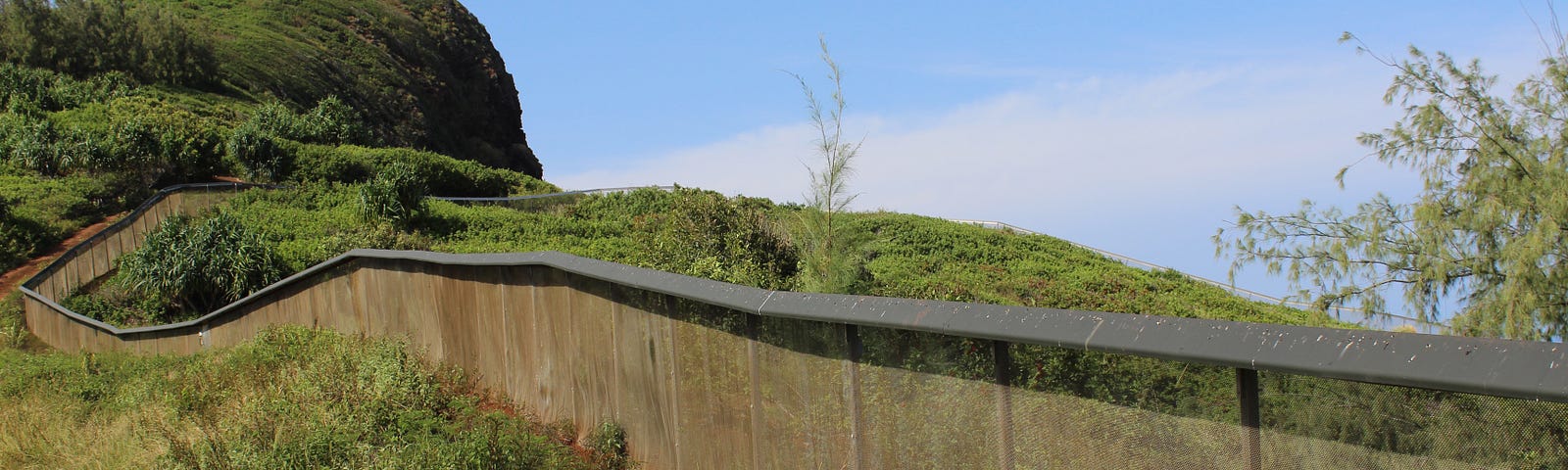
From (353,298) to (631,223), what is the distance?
14.6 metres

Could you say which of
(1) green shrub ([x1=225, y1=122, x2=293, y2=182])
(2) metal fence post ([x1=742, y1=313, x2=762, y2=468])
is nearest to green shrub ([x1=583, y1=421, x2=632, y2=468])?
(2) metal fence post ([x1=742, y1=313, x2=762, y2=468])

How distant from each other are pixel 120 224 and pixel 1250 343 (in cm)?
2336

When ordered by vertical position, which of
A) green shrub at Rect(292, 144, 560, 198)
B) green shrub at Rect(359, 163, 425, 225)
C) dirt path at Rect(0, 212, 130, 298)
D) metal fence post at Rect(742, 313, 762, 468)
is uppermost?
green shrub at Rect(292, 144, 560, 198)

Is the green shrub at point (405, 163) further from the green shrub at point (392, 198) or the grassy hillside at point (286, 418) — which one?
the grassy hillside at point (286, 418)

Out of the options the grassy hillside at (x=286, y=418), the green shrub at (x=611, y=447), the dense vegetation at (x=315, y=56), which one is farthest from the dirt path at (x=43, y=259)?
the green shrub at (x=611, y=447)

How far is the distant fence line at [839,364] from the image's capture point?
2.70 meters

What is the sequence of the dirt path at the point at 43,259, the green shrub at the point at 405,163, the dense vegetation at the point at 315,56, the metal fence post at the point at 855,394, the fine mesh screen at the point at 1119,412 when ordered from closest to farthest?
the fine mesh screen at the point at 1119,412
the metal fence post at the point at 855,394
the dirt path at the point at 43,259
the green shrub at the point at 405,163
the dense vegetation at the point at 315,56

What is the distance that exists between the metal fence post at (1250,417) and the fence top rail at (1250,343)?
128 millimetres

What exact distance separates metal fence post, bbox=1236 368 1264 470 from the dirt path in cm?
2285

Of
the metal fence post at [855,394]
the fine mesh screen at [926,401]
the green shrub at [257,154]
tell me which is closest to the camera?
the fine mesh screen at [926,401]

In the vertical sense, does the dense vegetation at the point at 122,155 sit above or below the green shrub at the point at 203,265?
above

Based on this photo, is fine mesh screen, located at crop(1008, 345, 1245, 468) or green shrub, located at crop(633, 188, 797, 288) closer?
fine mesh screen, located at crop(1008, 345, 1245, 468)

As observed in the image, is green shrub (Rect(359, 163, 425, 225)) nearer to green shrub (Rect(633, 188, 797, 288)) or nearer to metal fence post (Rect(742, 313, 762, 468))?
green shrub (Rect(633, 188, 797, 288))

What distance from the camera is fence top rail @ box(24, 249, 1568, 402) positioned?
7.53 ft
